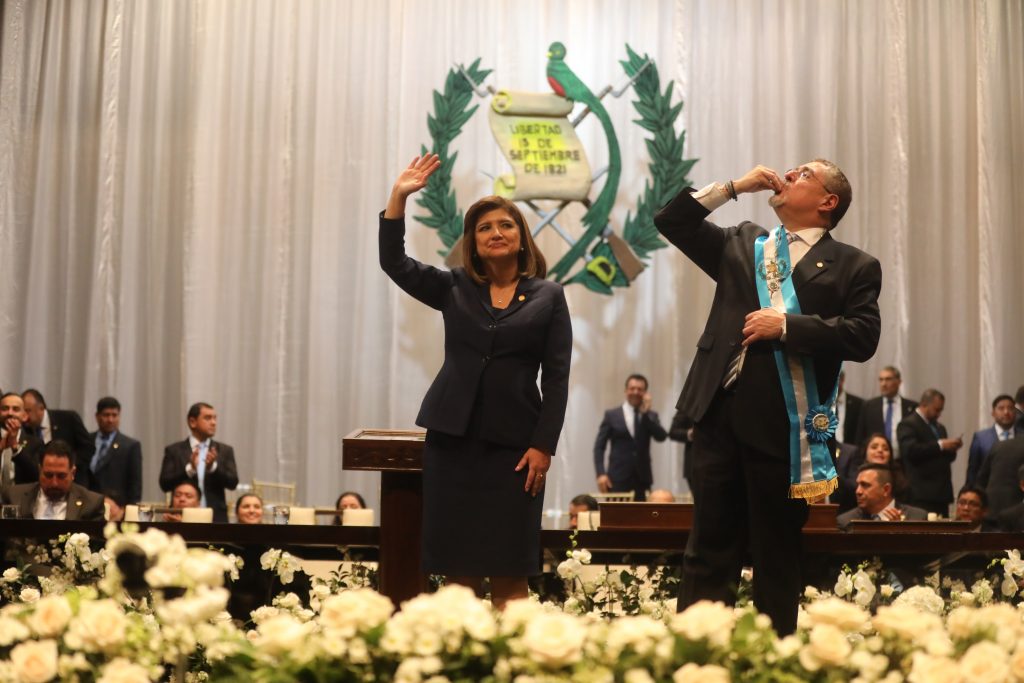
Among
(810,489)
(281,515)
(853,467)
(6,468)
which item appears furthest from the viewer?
(853,467)

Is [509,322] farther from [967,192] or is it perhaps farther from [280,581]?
[967,192]

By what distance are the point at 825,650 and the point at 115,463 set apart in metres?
7.54

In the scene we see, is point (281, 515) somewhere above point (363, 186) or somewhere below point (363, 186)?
below

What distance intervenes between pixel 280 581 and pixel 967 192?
782 cm

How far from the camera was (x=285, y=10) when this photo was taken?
10.1 metres

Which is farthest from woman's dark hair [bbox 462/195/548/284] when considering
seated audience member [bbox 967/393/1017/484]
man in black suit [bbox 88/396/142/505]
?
seated audience member [bbox 967/393/1017/484]

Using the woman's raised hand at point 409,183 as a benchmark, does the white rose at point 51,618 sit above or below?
below

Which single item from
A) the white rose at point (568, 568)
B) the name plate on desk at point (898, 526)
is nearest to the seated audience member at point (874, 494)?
→ the name plate on desk at point (898, 526)

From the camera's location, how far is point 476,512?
3053mm

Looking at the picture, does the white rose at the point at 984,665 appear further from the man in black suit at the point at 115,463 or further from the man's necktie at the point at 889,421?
the man's necktie at the point at 889,421

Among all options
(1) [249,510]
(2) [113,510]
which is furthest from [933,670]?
(2) [113,510]

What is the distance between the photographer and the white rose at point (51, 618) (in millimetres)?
1702

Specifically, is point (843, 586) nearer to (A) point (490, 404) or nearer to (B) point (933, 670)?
(A) point (490, 404)

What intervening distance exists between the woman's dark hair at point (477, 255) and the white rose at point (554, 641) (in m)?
1.68
